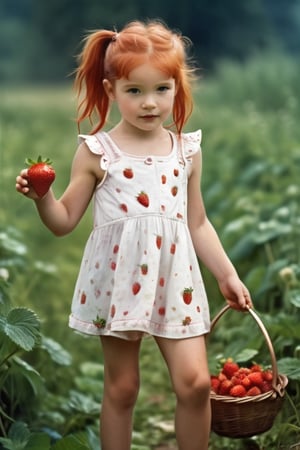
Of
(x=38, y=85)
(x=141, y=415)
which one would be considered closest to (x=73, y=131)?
(x=38, y=85)

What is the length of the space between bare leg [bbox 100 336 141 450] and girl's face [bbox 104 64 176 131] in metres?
0.61

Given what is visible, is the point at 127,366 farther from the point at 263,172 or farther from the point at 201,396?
the point at 263,172

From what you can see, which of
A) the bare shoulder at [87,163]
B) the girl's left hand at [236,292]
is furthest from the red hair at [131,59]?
the girl's left hand at [236,292]

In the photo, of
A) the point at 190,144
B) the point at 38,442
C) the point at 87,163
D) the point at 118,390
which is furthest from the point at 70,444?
the point at 190,144

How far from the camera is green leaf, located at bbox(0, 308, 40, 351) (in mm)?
3104

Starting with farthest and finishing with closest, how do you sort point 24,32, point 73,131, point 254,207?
1. point 24,32
2. point 73,131
3. point 254,207

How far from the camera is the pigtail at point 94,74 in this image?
315 cm

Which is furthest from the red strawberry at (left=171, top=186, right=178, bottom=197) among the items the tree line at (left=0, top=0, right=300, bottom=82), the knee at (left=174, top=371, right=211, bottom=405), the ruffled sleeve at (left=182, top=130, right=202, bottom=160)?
the tree line at (left=0, top=0, right=300, bottom=82)

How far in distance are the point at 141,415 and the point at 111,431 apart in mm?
1178

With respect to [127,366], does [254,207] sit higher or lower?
higher

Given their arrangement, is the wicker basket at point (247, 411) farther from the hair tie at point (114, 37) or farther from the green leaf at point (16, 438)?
the hair tie at point (114, 37)

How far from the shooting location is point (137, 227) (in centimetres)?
306

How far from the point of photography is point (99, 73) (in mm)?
3180

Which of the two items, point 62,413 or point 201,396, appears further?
point 62,413
